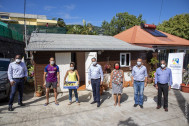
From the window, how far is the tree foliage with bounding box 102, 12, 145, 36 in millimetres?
21534

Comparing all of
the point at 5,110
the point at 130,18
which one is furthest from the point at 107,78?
the point at 130,18

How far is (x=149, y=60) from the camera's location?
9.73 meters

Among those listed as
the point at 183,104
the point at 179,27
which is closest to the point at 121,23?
the point at 179,27

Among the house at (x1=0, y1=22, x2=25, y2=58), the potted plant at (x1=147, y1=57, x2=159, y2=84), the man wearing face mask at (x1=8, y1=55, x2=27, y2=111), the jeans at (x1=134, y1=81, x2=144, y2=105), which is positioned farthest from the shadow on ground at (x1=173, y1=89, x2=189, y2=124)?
the house at (x1=0, y1=22, x2=25, y2=58)

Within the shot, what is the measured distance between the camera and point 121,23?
1138 inches

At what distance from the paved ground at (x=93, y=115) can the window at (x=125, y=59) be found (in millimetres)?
3708

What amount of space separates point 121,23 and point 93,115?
2745cm

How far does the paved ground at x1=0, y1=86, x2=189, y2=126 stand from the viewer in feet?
12.7

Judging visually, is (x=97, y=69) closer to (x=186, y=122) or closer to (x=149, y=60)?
(x=186, y=122)

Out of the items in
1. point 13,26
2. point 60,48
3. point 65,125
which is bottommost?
point 65,125

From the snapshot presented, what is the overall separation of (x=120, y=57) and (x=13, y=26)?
14.1 metres

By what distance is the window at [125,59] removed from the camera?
8848 mm

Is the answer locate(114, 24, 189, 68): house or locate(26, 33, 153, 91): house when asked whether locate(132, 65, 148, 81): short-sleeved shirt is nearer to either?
locate(26, 33, 153, 91): house

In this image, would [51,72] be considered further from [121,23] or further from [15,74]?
[121,23]
